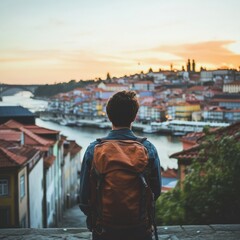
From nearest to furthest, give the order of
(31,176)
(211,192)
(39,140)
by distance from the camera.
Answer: (211,192) < (31,176) < (39,140)

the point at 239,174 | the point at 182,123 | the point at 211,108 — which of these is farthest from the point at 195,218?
the point at 211,108

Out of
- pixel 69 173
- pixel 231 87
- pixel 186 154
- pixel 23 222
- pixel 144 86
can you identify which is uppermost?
pixel 144 86

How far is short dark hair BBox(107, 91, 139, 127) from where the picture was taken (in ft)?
3.10

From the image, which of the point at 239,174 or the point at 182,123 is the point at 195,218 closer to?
the point at 239,174

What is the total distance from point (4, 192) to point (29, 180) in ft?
2.06

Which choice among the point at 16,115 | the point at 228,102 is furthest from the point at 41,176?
the point at 228,102

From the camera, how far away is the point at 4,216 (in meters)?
5.48

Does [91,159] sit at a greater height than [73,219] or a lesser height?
greater

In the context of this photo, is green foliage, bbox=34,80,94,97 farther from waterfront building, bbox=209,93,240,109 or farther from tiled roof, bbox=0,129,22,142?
tiled roof, bbox=0,129,22,142

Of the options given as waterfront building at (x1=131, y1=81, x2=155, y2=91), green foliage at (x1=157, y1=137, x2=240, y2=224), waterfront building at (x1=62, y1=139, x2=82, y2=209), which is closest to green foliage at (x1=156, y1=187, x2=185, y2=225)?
green foliage at (x1=157, y1=137, x2=240, y2=224)

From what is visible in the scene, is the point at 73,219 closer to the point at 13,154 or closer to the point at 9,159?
the point at 13,154

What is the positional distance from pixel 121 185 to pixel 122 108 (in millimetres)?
164

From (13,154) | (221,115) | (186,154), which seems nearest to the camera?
(186,154)

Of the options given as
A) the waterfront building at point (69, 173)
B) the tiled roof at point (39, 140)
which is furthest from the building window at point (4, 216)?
the waterfront building at point (69, 173)
